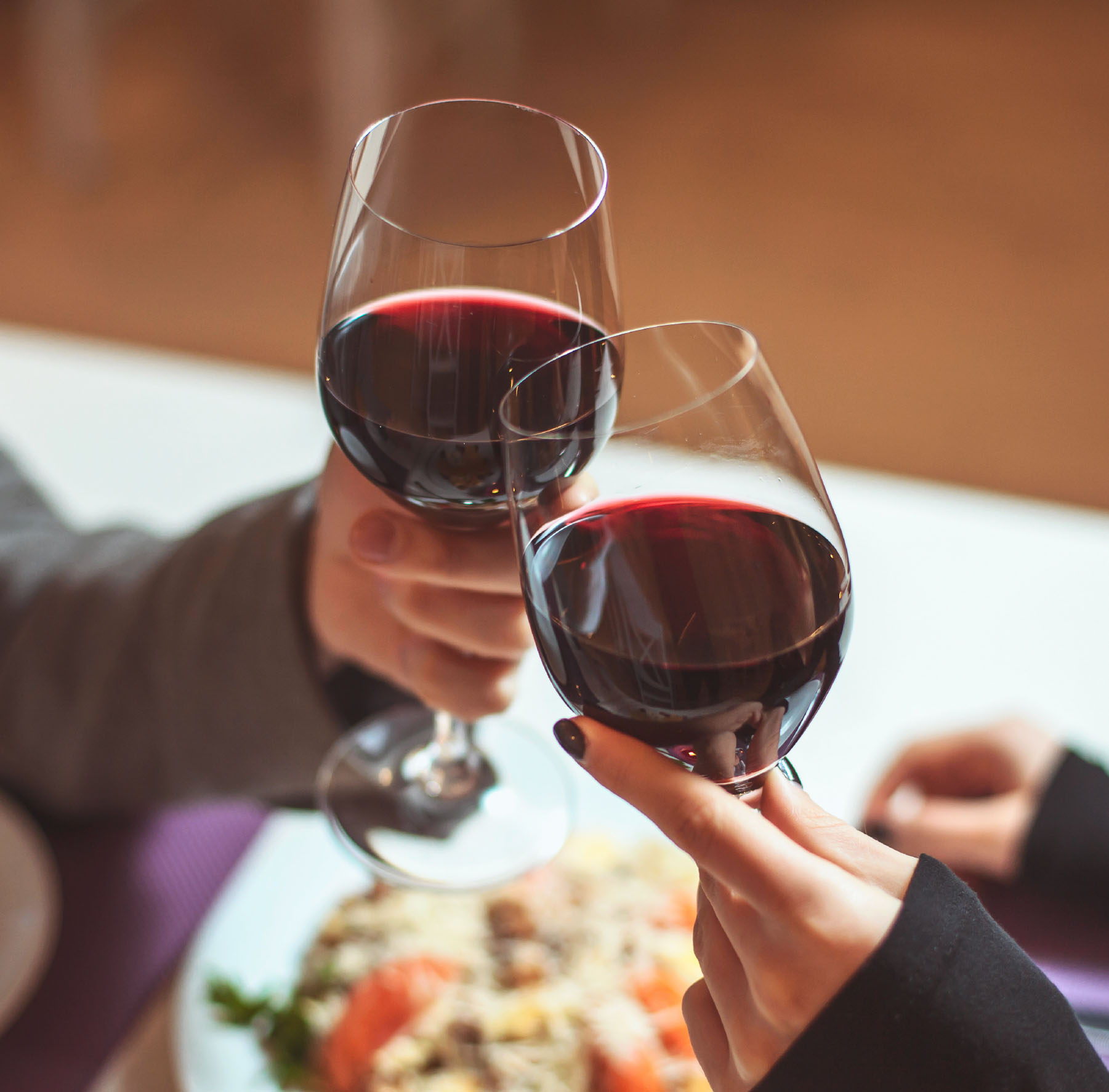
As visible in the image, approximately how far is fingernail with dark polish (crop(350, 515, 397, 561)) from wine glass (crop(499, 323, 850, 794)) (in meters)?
0.17

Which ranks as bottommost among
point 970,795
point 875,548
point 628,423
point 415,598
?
point 970,795

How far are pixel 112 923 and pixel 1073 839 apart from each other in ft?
2.59

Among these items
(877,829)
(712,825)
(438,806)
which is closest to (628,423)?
(712,825)

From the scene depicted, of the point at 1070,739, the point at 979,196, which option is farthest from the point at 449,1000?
the point at 979,196

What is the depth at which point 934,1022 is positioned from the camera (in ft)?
1.23

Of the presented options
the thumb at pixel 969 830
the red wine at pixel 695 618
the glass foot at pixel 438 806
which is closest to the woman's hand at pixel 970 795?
the thumb at pixel 969 830

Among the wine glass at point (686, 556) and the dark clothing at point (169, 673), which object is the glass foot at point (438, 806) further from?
the wine glass at point (686, 556)

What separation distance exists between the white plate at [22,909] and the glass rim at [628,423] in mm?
530

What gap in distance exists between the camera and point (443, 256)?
1.72 ft

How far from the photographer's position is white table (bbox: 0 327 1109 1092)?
1186 millimetres

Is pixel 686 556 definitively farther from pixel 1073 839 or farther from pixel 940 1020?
pixel 1073 839

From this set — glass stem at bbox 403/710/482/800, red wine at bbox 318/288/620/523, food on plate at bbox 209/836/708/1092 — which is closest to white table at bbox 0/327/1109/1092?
food on plate at bbox 209/836/708/1092

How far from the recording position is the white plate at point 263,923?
79cm

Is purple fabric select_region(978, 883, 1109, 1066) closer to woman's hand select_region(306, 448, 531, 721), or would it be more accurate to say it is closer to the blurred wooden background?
woman's hand select_region(306, 448, 531, 721)
